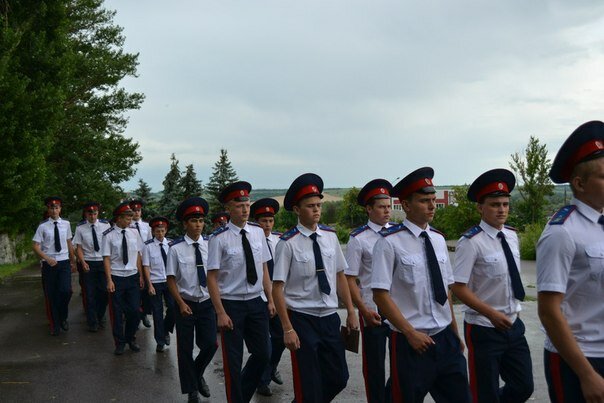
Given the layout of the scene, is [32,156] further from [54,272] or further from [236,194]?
[236,194]

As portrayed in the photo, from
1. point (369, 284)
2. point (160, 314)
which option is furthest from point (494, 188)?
point (160, 314)

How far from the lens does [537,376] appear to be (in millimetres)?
7387

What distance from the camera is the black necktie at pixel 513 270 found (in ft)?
16.3

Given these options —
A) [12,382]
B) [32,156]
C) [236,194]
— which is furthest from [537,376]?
[32,156]

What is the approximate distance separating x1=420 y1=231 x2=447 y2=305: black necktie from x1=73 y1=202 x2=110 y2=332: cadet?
25.8ft

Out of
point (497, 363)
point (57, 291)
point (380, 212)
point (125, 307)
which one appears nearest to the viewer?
point (497, 363)

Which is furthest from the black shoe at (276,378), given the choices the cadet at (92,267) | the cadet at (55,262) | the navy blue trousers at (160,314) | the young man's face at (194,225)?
the cadet at (55,262)

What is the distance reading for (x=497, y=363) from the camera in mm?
4852

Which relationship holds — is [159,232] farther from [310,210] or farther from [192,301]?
[310,210]

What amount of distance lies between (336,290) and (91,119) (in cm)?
2919

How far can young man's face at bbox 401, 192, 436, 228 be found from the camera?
4562mm

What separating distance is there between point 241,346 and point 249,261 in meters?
0.83

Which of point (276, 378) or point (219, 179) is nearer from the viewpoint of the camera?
point (276, 378)

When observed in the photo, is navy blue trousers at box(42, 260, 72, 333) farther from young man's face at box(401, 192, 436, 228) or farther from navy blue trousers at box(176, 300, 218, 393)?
young man's face at box(401, 192, 436, 228)
